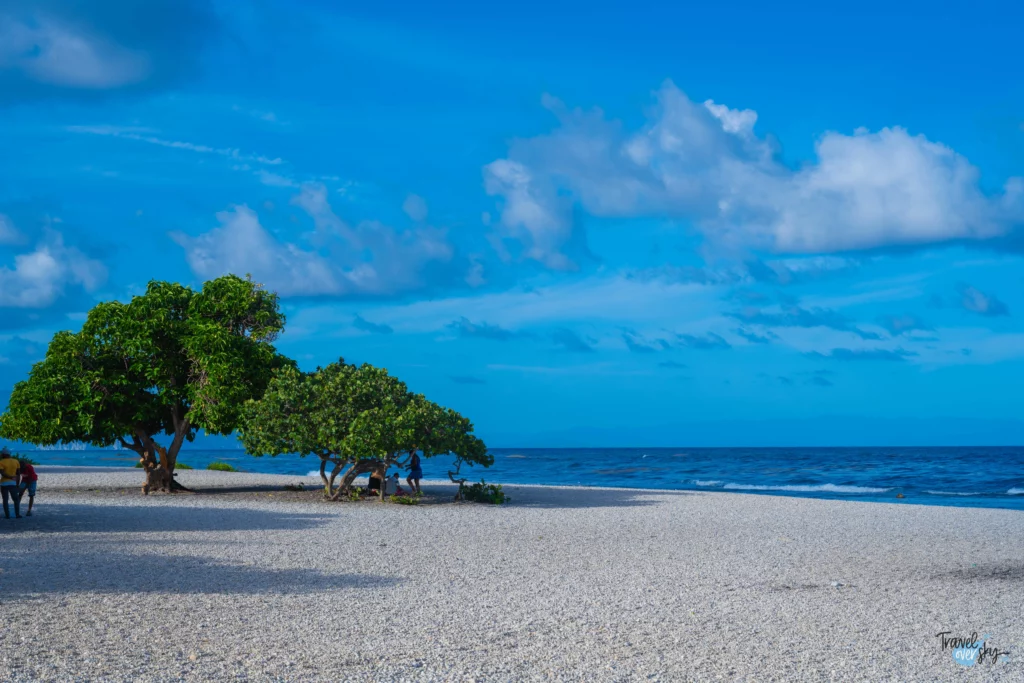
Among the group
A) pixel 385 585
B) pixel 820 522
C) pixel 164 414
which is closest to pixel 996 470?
pixel 820 522

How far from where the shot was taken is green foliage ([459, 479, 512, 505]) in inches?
1039

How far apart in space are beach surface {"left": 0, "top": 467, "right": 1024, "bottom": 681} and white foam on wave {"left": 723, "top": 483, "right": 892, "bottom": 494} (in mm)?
22301

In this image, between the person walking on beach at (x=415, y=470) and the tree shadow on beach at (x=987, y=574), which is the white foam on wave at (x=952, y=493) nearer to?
the person walking on beach at (x=415, y=470)

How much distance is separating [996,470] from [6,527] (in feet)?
218

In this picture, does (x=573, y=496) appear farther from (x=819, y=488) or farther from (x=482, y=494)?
(x=819, y=488)

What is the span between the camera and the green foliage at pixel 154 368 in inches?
1027

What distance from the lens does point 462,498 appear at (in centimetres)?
2692

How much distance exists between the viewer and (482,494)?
26812 mm

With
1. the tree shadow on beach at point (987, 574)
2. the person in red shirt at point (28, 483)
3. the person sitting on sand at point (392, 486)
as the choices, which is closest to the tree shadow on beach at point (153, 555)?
the person in red shirt at point (28, 483)

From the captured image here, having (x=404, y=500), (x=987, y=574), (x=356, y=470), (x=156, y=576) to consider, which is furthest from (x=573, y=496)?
(x=156, y=576)

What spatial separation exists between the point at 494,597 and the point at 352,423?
1241 centimetres

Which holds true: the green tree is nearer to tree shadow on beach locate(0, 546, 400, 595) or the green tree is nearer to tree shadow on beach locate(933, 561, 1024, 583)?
tree shadow on beach locate(0, 546, 400, 595)

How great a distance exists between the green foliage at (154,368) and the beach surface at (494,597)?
16.1 feet

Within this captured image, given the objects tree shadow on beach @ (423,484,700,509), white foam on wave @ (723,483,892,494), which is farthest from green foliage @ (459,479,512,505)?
white foam on wave @ (723,483,892,494)
